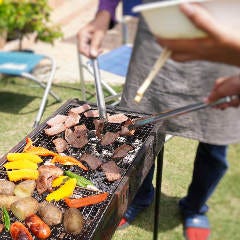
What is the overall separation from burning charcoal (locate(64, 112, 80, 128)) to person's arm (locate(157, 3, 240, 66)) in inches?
47.1

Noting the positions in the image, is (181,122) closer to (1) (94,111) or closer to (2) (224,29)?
(1) (94,111)

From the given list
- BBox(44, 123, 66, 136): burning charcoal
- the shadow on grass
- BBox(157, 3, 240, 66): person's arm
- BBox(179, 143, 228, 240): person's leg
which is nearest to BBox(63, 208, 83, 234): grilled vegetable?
BBox(44, 123, 66, 136): burning charcoal

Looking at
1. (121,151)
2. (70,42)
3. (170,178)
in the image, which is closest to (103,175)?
(121,151)

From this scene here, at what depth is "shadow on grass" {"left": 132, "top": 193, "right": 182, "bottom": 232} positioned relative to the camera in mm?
3387

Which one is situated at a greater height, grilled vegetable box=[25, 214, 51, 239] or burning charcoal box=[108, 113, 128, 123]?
grilled vegetable box=[25, 214, 51, 239]

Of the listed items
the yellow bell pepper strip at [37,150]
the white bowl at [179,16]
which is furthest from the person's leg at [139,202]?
the white bowl at [179,16]

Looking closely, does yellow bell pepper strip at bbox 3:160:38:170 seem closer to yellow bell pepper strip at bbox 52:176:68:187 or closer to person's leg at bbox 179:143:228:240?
yellow bell pepper strip at bbox 52:176:68:187

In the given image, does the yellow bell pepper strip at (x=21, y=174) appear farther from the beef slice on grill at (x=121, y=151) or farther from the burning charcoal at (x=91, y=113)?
the burning charcoal at (x=91, y=113)

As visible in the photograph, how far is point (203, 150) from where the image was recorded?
2957 millimetres

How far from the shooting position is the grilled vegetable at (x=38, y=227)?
1645 millimetres

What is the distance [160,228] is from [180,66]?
1.59 m

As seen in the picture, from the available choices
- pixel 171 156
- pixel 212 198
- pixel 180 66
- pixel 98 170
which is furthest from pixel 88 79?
pixel 98 170

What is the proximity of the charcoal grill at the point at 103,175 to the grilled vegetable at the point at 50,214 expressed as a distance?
0.10ft

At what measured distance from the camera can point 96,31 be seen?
86.5 inches
